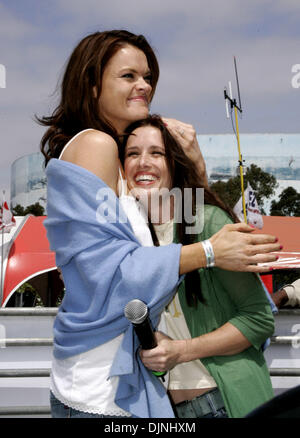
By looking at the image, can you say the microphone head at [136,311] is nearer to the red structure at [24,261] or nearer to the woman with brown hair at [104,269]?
the woman with brown hair at [104,269]

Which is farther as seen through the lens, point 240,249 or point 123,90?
point 123,90

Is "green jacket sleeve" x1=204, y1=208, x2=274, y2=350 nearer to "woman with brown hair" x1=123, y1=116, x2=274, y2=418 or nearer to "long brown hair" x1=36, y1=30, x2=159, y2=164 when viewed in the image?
"woman with brown hair" x1=123, y1=116, x2=274, y2=418

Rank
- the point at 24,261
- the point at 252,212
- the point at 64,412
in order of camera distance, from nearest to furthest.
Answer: the point at 64,412 < the point at 24,261 < the point at 252,212

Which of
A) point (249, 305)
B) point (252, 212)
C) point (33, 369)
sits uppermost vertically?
point (249, 305)

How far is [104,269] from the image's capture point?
151 cm

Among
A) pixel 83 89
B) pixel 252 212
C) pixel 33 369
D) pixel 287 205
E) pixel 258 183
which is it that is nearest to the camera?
pixel 83 89

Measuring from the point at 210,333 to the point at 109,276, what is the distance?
35 cm

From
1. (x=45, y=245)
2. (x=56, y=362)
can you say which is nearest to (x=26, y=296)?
(x=45, y=245)

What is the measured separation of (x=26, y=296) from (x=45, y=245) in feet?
32.5

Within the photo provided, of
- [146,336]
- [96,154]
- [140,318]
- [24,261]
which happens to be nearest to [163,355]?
[146,336]

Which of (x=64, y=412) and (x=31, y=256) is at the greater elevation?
(x=64, y=412)

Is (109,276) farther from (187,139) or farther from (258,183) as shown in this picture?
(258,183)
